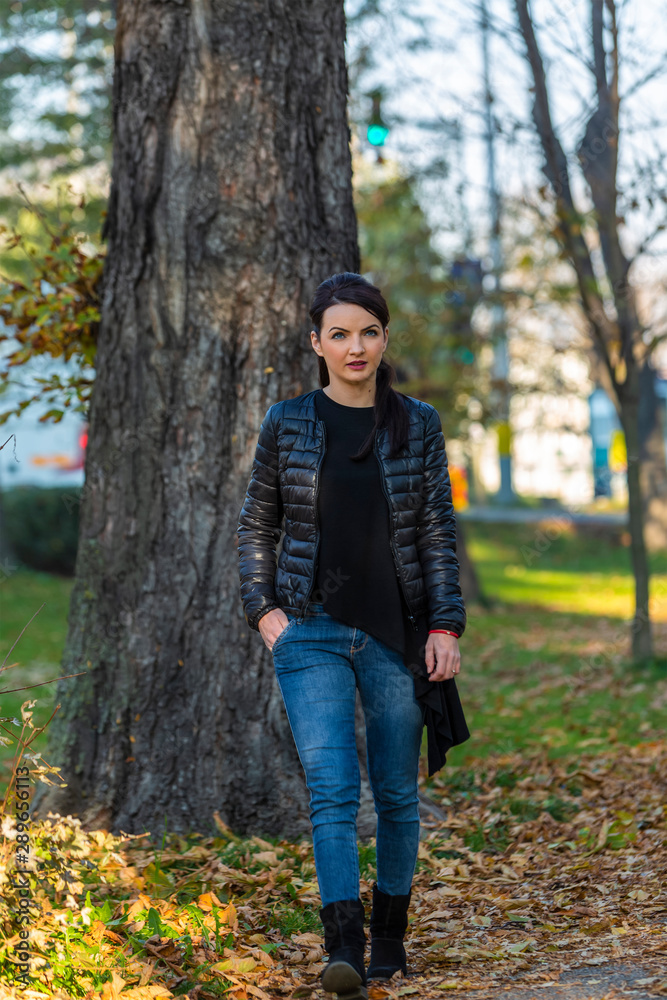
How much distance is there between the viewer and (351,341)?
10.6ft

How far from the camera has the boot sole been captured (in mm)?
2879

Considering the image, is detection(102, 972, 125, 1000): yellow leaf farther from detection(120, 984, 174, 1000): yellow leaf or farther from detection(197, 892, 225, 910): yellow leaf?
detection(197, 892, 225, 910): yellow leaf

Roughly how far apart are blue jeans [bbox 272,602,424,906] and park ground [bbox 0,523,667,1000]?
1.45 ft

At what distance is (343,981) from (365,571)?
45.9 inches

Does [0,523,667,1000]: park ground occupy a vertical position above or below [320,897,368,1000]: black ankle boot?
below

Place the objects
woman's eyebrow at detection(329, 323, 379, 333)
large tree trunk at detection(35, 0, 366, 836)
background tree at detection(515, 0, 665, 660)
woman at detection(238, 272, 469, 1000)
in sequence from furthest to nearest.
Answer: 1. background tree at detection(515, 0, 665, 660)
2. large tree trunk at detection(35, 0, 366, 836)
3. woman's eyebrow at detection(329, 323, 379, 333)
4. woman at detection(238, 272, 469, 1000)

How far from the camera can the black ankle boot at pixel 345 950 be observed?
2.88 metres

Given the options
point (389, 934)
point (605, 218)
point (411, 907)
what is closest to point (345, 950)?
point (389, 934)

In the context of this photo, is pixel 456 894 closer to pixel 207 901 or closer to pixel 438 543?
pixel 207 901

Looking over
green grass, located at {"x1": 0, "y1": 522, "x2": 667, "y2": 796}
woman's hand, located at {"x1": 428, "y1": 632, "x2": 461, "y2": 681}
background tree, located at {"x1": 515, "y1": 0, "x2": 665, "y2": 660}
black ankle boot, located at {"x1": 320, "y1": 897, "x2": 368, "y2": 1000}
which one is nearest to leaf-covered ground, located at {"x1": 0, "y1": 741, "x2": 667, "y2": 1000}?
black ankle boot, located at {"x1": 320, "y1": 897, "x2": 368, "y2": 1000}

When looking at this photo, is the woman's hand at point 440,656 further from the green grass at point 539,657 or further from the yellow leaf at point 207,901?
the green grass at point 539,657

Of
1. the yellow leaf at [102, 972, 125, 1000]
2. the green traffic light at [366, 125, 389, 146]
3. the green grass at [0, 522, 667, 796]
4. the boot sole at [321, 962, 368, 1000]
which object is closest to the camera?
the boot sole at [321, 962, 368, 1000]

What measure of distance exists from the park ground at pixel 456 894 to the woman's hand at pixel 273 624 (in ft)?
3.05

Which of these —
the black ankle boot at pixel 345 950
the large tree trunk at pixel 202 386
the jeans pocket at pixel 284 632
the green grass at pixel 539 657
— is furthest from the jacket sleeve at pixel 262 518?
the green grass at pixel 539 657
